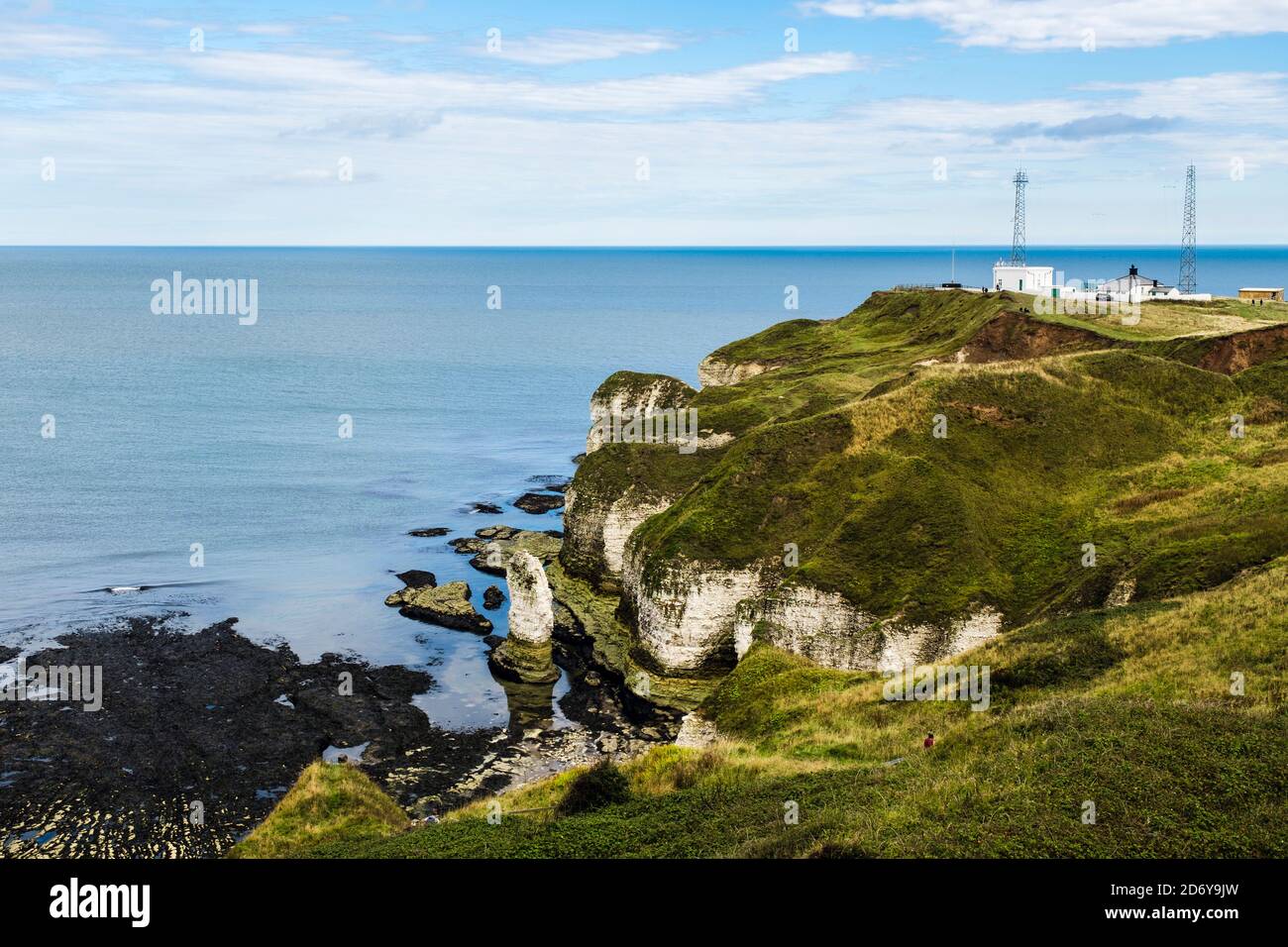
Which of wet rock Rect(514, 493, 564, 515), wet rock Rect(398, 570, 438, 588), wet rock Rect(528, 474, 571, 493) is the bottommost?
wet rock Rect(398, 570, 438, 588)

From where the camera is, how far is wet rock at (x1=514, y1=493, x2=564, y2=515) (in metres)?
98.7

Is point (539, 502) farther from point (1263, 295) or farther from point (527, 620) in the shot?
point (1263, 295)

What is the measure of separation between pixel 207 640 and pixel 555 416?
Answer: 93444 mm

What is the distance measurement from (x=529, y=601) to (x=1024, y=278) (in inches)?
3421

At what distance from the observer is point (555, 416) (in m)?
156

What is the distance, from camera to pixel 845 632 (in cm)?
5462

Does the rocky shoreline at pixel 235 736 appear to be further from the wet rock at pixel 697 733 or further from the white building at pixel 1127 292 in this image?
the white building at pixel 1127 292

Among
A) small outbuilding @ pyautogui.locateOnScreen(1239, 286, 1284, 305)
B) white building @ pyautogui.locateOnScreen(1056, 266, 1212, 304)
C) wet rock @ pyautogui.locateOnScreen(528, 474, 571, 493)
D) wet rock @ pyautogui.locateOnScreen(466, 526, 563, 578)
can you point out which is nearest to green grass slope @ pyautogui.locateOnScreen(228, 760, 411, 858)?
wet rock @ pyautogui.locateOnScreen(466, 526, 563, 578)

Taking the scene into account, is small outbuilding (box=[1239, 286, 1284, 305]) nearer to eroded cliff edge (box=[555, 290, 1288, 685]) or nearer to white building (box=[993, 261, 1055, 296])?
white building (box=[993, 261, 1055, 296])

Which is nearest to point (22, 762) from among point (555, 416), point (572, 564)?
point (572, 564)

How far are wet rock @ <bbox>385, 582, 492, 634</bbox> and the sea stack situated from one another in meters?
5.98

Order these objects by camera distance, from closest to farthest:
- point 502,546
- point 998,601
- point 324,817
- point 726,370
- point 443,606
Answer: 1. point 324,817
2. point 998,601
3. point 443,606
4. point 502,546
5. point 726,370
